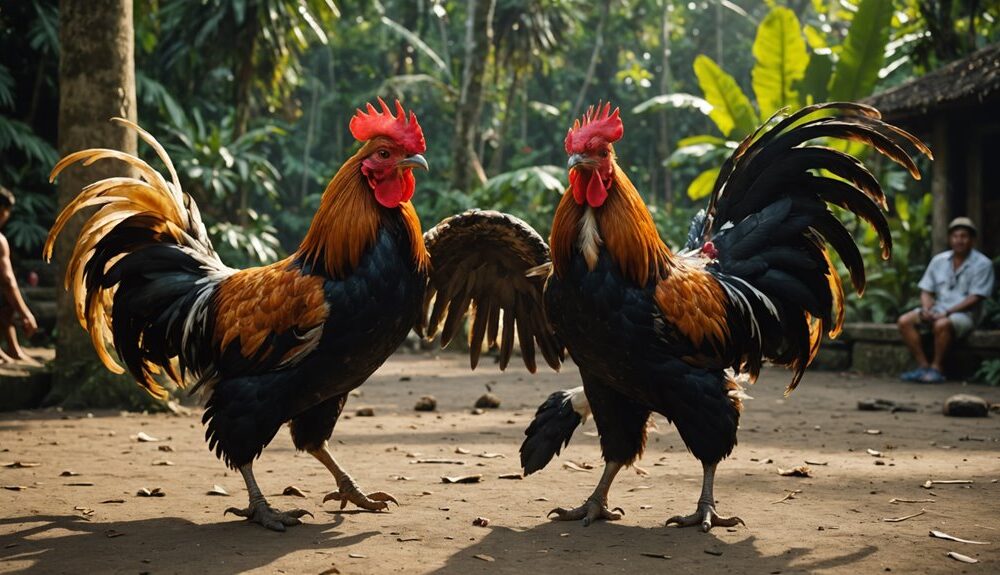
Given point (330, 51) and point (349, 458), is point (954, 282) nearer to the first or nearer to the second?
point (349, 458)

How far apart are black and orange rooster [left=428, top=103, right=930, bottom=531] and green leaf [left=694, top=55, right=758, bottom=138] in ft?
28.9

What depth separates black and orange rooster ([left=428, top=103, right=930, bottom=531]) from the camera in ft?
13.1

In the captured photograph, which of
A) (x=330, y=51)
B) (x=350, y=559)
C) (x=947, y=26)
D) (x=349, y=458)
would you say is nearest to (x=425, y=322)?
(x=349, y=458)

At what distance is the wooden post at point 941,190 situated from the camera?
12562 millimetres

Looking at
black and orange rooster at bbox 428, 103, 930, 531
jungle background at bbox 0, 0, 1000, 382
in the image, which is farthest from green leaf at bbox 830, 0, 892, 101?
black and orange rooster at bbox 428, 103, 930, 531

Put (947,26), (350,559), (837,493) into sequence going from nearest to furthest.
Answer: (350,559) < (837,493) < (947,26)

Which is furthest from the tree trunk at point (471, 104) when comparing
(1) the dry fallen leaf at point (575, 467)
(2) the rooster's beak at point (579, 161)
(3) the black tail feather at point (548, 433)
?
(2) the rooster's beak at point (579, 161)

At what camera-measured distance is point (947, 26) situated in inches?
547

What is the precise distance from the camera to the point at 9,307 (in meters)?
8.41

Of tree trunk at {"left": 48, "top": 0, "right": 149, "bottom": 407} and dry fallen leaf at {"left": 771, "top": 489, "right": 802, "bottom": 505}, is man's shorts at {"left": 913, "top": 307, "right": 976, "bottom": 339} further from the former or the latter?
tree trunk at {"left": 48, "top": 0, "right": 149, "bottom": 407}

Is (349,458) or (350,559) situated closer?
(350,559)

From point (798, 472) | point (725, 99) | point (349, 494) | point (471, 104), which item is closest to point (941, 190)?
point (725, 99)

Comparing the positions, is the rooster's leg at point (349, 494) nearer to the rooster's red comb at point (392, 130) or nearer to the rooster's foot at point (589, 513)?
the rooster's foot at point (589, 513)

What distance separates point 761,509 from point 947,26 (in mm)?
12213
